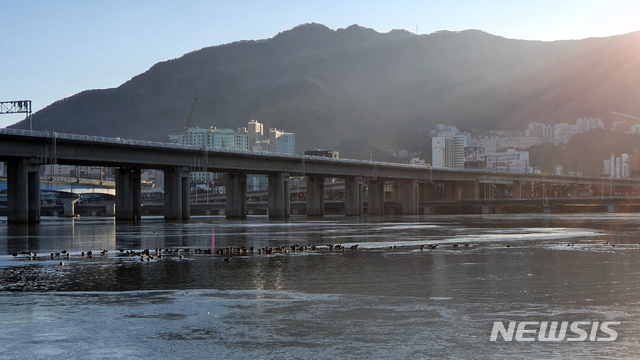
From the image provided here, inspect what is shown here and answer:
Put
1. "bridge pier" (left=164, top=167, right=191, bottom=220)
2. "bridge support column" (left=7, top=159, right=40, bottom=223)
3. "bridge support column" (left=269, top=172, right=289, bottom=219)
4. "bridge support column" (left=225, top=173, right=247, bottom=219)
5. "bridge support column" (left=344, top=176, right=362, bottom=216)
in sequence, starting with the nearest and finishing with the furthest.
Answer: "bridge support column" (left=7, top=159, right=40, bottom=223), "bridge pier" (left=164, top=167, right=191, bottom=220), "bridge support column" (left=269, top=172, right=289, bottom=219), "bridge support column" (left=225, top=173, right=247, bottom=219), "bridge support column" (left=344, top=176, right=362, bottom=216)

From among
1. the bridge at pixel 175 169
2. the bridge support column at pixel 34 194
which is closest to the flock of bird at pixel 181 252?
the bridge at pixel 175 169

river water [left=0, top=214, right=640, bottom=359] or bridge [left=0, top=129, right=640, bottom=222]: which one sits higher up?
bridge [left=0, top=129, right=640, bottom=222]

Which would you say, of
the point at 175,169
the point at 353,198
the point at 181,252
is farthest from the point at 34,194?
the point at 353,198

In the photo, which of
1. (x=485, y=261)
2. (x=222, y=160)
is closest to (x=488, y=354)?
(x=485, y=261)

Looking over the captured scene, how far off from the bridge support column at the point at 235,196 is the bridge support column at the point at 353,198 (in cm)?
2855

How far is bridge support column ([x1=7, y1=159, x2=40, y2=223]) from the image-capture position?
9831 cm

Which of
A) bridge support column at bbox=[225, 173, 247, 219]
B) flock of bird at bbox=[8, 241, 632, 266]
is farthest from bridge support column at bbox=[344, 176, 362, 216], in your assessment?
flock of bird at bbox=[8, 241, 632, 266]

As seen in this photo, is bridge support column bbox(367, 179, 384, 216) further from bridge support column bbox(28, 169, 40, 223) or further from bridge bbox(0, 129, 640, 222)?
bridge support column bbox(28, 169, 40, 223)

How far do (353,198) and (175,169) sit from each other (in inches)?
2311

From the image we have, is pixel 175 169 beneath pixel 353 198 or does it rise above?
above

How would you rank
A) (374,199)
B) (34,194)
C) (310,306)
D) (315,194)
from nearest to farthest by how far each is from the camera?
(310,306) < (34,194) < (315,194) < (374,199)

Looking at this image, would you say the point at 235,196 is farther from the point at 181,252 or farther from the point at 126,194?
the point at 181,252

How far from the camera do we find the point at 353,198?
176 m

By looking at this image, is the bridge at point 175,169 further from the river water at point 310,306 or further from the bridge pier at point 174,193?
the river water at point 310,306
